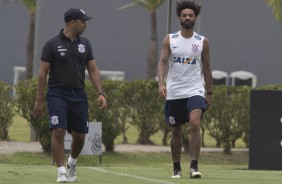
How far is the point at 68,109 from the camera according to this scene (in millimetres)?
11414

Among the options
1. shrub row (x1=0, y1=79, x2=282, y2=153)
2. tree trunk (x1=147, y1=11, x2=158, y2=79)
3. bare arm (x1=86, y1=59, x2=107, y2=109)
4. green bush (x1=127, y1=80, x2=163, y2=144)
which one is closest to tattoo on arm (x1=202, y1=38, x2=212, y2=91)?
bare arm (x1=86, y1=59, x2=107, y2=109)

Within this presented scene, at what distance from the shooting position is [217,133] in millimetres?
23312

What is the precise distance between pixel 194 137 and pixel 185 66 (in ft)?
2.71

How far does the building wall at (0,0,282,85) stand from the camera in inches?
1946

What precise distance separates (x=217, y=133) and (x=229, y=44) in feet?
88.9

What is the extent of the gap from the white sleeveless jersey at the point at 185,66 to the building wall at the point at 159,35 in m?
36.5

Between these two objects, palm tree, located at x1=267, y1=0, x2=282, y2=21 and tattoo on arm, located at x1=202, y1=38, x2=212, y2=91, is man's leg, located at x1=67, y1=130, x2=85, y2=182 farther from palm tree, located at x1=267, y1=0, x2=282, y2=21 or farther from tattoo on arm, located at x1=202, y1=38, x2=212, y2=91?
palm tree, located at x1=267, y1=0, x2=282, y2=21

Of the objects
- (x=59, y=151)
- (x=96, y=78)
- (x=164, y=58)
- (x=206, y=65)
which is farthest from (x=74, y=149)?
(x=206, y=65)

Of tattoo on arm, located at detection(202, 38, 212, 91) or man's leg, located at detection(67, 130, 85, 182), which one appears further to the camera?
tattoo on arm, located at detection(202, 38, 212, 91)

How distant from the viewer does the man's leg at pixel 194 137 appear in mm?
12109

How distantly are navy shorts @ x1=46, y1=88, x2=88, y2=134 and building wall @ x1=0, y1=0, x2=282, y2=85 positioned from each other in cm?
3720

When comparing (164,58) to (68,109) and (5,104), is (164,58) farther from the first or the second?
(5,104)

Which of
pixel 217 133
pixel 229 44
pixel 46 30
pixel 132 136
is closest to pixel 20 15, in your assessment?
pixel 46 30

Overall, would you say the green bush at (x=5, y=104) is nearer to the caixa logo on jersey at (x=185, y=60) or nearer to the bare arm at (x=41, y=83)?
the caixa logo on jersey at (x=185, y=60)
